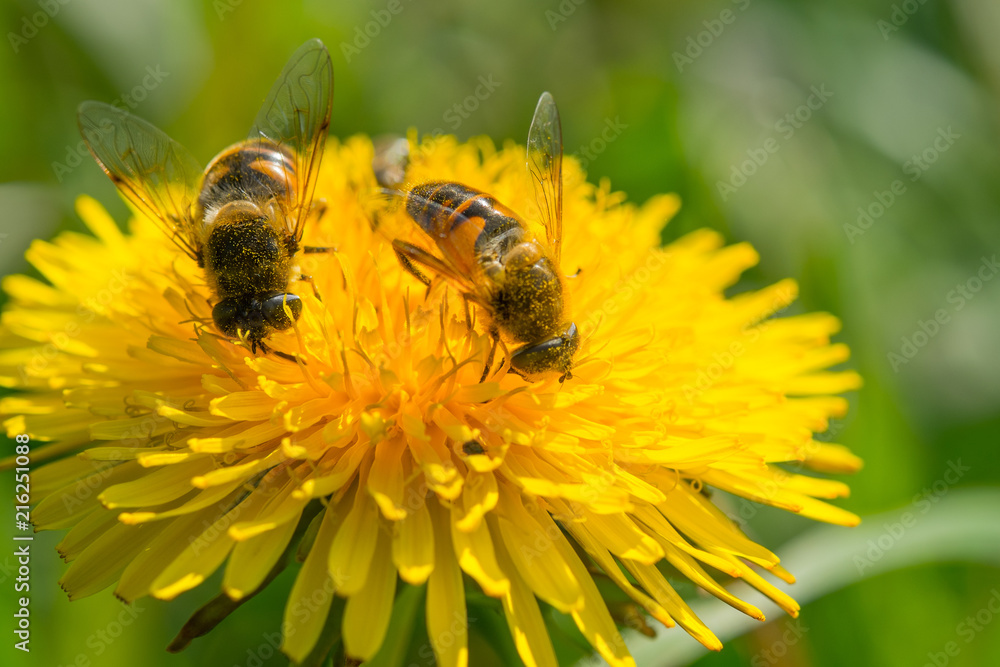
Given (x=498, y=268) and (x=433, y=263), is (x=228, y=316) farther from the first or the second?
Result: (x=498, y=268)

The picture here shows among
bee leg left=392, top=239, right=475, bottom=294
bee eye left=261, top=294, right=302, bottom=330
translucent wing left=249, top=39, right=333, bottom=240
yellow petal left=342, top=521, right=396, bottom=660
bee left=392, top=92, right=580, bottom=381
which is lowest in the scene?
yellow petal left=342, top=521, right=396, bottom=660

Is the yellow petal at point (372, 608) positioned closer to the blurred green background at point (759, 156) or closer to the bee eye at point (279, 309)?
the bee eye at point (279, 309)

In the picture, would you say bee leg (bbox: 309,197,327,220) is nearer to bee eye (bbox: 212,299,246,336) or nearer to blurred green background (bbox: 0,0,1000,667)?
bee eye (bbox: 212,299,246,336)

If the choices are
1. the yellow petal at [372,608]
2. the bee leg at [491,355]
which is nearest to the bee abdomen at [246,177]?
the bee leg at [491,355]

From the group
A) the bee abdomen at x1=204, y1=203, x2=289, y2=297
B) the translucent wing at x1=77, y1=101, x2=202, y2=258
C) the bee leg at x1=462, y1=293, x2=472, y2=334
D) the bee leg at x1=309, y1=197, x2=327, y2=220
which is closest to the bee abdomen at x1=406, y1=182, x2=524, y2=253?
the bee leg at x1=462, y1=293, x2=472, y2=334

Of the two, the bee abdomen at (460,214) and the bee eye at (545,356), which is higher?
the bee abdomen at (460,214)

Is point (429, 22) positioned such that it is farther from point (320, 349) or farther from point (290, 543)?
point (290, 543)

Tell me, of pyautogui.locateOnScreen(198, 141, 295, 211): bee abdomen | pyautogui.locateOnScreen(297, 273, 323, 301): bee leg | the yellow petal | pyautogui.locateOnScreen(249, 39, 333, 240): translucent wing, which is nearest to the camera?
the yellow petal

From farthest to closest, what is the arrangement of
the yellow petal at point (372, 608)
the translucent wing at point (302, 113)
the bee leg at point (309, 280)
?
the translucent wing at point (302, 113) < the bee leg at point (309, 280) < the yellow petal at point (372, 608)
